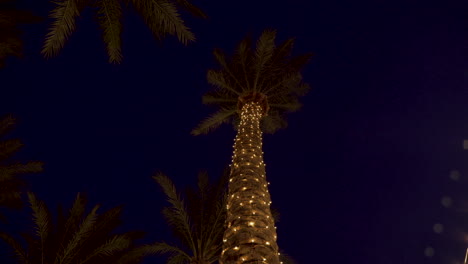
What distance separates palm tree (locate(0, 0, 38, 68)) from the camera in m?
6.24

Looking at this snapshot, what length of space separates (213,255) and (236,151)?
4943 millimetres

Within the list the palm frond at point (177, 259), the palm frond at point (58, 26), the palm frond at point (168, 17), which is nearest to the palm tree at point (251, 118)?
the palm frond at point (168, 17)

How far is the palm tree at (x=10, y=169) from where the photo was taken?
9.73 metres

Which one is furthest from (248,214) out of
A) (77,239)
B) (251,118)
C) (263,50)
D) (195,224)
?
(263,50)

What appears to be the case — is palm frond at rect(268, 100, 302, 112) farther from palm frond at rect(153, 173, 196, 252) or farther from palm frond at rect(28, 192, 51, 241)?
palm frond at rect(28, 192, 51, 241)

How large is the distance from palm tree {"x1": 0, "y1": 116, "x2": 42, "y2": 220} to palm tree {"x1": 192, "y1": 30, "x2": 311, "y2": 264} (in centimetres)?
509

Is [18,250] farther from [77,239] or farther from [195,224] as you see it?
[195,224]

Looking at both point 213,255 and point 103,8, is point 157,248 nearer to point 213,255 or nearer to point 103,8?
point 213,255

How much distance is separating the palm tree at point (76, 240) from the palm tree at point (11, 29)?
170 inches

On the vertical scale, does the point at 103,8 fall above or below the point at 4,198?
above

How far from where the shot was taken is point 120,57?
643 centimetres

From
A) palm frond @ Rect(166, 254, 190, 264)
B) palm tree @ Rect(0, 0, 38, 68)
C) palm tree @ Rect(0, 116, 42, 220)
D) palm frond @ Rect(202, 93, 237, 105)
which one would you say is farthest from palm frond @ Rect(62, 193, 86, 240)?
palm frond @ Rect(202, 93, 237, 105)

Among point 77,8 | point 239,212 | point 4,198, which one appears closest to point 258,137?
point 239,212

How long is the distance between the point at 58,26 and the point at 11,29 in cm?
200
